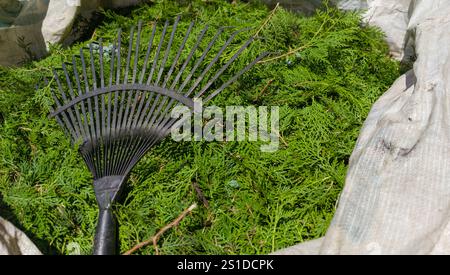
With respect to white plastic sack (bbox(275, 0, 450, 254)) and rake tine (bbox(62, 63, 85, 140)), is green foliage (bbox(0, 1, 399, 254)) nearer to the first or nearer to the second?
rake tine (bbox(62, 63, 85, 140))

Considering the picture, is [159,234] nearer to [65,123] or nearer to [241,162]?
[241,162]

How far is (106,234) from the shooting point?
168 centimetres

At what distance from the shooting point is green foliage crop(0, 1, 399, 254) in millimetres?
1771

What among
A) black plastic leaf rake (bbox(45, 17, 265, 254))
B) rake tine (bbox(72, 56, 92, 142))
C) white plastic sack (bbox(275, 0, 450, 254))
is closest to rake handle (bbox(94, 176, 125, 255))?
black plastic leaf rake (bbox(45, 17, 265, 254))

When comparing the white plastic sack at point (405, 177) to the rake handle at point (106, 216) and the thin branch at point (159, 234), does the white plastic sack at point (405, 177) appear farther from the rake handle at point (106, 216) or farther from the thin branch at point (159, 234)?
the rake handle at point (106, 216)

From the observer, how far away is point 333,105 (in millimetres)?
2129

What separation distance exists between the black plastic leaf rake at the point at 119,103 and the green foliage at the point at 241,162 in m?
0.07

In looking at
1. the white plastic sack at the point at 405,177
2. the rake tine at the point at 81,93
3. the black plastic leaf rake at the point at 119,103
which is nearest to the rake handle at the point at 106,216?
Answer: the black plastic leaf rake at the point at 119,103

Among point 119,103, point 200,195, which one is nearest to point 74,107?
point 119,103

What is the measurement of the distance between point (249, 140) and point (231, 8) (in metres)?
0.95
